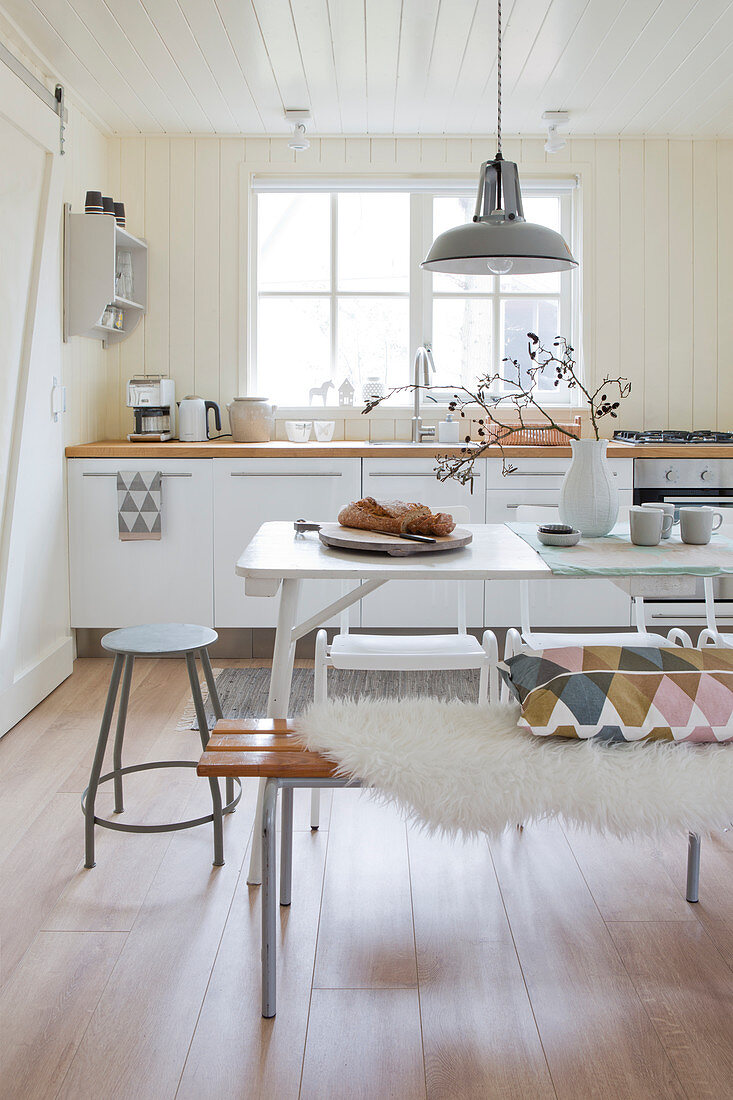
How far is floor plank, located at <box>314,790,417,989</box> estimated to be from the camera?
188 centimetres

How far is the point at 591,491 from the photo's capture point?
2.54 metres

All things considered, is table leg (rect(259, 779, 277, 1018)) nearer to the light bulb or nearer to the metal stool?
the metal stool

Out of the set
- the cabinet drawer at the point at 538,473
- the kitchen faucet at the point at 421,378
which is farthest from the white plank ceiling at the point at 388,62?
the cabinet drawer at the point at 538,473

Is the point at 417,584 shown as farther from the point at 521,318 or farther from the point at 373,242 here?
the point at 373,242

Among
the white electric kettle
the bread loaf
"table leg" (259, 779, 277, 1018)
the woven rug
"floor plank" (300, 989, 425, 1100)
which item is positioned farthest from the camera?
the white electric kettle

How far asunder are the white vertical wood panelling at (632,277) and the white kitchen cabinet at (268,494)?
61.2 inches

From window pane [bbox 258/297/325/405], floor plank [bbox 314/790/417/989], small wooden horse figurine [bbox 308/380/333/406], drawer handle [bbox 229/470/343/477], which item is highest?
window pane [bbox 258/297/325/405]

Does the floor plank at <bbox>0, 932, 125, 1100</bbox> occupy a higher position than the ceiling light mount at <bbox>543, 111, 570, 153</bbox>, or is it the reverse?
the ceiling light mount at <bbox>543, 111, 570, 153</bbox>

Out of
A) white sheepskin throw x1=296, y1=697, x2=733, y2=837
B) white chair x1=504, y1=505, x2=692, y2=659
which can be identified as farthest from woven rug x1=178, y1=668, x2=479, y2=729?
white sheepskin throw x1=296, y1=697, x2=733, y2=837

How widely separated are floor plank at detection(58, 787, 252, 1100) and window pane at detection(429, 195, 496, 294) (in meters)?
3.25

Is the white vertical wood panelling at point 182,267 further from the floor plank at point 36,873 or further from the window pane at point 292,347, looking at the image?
the floor plank at point 36,873

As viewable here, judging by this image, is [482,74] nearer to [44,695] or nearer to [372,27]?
[372,27]

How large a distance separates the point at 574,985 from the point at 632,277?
3.76m

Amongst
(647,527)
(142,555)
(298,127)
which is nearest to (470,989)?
(647,527)
